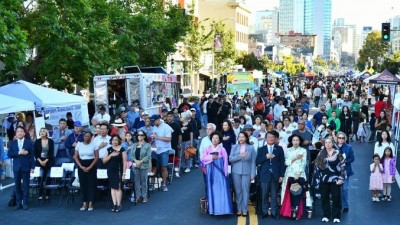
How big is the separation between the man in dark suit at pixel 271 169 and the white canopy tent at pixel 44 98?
7.81 meters

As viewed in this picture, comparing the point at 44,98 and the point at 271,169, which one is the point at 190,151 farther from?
the point at 271,169

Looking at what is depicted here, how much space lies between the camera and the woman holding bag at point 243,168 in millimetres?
11336

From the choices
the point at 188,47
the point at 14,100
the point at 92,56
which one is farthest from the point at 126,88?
the point at 188,47

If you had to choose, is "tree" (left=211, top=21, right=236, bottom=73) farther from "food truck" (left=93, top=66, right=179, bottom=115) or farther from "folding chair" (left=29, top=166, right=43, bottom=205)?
"folding chair" (left=29, top=166, right=43, bottom=205)

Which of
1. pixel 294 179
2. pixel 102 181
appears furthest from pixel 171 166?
pixel 294 179

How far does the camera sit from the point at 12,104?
51.5 ft

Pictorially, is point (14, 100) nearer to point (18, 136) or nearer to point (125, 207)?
point (18, 136)

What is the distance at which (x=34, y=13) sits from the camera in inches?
961

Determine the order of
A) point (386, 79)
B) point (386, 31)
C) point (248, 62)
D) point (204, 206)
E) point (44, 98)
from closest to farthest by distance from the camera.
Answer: point (204, 206), point (44, 98), point (386, 79), point (386, 31), point (248, 62)

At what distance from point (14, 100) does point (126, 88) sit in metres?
10.3

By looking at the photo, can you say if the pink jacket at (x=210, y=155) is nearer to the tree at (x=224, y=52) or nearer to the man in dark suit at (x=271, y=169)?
the man in dark suit at (x=271, y=169)

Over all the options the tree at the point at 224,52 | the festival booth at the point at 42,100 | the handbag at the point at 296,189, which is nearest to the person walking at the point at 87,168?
the handbag at the point at 296,189

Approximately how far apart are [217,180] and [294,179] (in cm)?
136

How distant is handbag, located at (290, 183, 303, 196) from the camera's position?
36.9 feet
